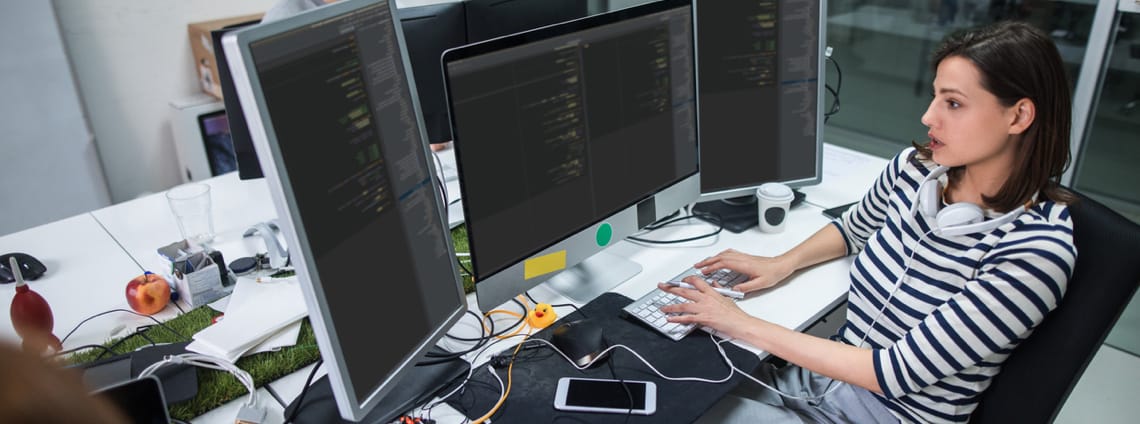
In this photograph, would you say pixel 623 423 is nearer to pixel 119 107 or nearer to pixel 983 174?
pixel 983 174

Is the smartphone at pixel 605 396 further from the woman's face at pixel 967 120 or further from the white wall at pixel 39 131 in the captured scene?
the white wall at pixel 39 131

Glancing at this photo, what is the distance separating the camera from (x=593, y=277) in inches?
59.0

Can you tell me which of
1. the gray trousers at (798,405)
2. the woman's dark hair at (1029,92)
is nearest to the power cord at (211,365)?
the gray trousers at (798,405)

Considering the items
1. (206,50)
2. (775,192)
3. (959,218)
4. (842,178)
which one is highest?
(206,50)

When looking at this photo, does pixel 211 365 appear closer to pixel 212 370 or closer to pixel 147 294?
pixel 212 370

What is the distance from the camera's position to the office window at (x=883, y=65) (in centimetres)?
326

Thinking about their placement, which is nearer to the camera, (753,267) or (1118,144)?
(753,267)

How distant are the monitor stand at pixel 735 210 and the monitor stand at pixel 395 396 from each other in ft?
2.54

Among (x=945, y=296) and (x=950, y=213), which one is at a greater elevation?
(x=950, y=213)

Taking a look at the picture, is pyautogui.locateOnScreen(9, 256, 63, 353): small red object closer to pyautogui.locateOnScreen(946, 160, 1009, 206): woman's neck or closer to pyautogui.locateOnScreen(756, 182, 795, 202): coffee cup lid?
pyautogui.locateOnScreen(756, 182, 795, 202): coffee cup lid

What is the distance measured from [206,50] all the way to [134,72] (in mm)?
307

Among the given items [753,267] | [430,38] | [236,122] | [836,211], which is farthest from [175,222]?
[836,211]

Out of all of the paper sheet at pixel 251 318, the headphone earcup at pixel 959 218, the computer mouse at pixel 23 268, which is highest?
the headphone earcup at pixel 959 218

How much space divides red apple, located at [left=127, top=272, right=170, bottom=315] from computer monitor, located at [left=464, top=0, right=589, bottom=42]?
836 millimetres
